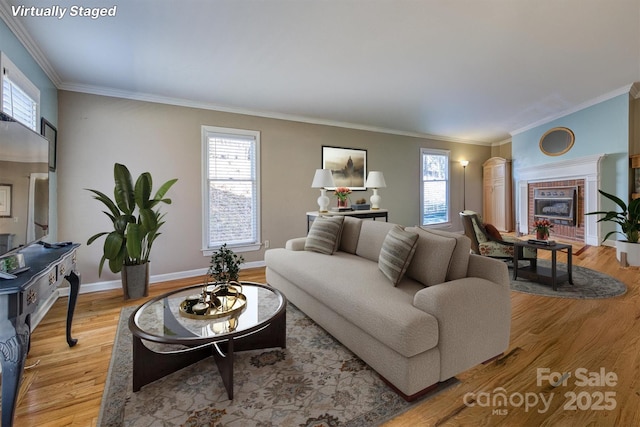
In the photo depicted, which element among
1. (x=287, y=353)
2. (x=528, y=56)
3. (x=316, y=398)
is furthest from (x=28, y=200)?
(x=528, y=56)

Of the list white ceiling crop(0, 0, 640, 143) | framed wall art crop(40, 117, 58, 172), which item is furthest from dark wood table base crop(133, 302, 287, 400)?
framed wall art crop(40, 117, 58, 172)

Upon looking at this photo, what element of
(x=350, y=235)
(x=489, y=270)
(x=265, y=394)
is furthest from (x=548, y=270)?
(x=265, y=394)

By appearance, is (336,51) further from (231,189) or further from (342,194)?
(231,189)

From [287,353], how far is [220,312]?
0.63m

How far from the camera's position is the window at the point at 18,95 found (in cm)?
212

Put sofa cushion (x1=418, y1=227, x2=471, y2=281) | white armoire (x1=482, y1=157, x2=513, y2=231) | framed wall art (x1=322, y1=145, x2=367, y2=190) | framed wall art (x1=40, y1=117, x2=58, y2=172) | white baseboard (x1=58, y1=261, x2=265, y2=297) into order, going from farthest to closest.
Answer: white armoire (x1=482, y1=157, x2=513, y2=231)
framed wall art (x1=322, y1=145, x2=367, y2=190)
white baseboard (x1=58, y1=261, x2=265, y2=297)
framed wall art (x1=40, y1=117, x2=58, y2=172)
sofa cushion (x1=418, y1=227, x2=471, y2=281)

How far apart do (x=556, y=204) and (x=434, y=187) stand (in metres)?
2.62

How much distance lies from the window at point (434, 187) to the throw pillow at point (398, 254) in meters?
4.54

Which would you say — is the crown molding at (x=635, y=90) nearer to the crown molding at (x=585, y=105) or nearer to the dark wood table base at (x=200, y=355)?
the crown molding at (x=585, y=105)

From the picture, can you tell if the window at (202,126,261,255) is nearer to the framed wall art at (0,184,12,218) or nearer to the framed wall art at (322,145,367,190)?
the framed wall art at (322,145,367,190)

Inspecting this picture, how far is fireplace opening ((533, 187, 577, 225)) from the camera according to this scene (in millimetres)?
6059

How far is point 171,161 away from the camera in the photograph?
385 cm

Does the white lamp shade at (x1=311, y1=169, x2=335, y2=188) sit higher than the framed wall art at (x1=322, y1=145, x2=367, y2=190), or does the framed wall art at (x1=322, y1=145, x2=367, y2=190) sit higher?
the framed wall art at (x1=322, y1=145, x2=367, y2=190)

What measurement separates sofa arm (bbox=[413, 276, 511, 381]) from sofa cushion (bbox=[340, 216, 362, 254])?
1.48 m
